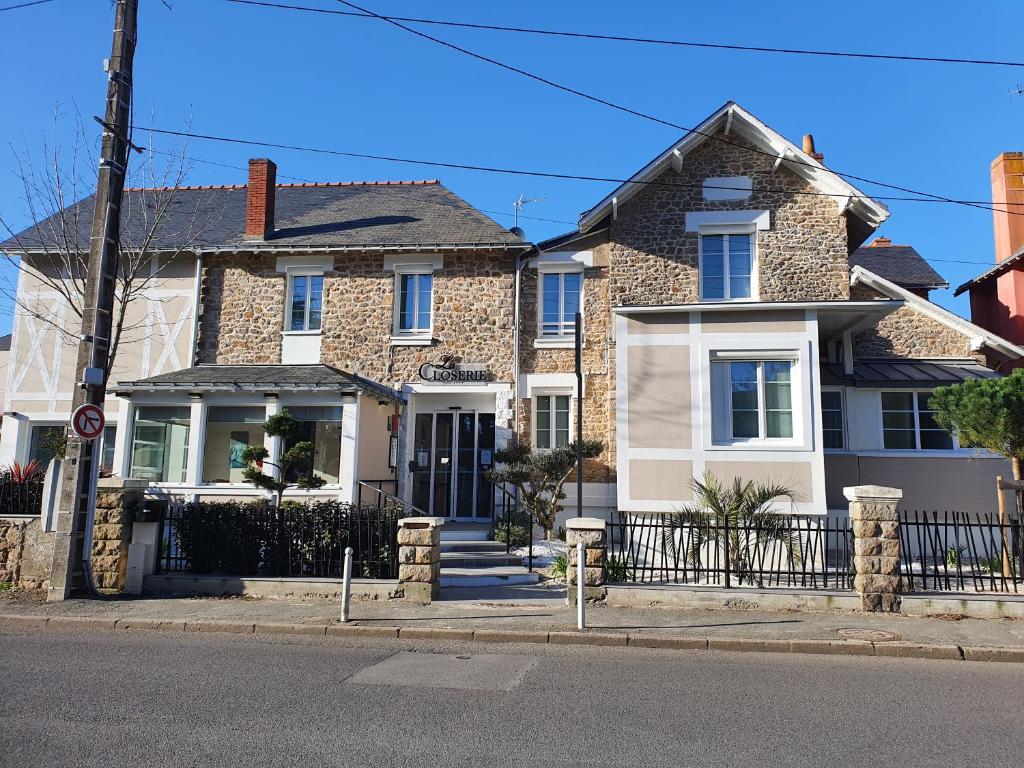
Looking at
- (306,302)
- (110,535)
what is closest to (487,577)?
(110,535)

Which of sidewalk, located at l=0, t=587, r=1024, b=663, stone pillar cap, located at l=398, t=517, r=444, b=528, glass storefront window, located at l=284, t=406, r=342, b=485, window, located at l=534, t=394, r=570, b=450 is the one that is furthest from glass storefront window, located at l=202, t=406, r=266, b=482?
stone pillar cap, located at l=398, t=517, r=444, b=528

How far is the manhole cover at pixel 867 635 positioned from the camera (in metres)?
7.80

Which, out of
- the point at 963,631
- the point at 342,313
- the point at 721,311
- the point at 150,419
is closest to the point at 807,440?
the point at 721,311

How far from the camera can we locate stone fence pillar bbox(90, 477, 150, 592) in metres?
10.1

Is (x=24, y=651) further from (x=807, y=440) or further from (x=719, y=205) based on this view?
(x=719, y=205)

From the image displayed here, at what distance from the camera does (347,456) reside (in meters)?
13.9

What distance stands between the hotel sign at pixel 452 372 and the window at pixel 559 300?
1.60m

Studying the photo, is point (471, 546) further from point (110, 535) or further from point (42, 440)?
point (42, 440)

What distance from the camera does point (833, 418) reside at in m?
15.0

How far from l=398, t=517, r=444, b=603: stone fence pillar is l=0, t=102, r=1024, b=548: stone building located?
4.33 metres

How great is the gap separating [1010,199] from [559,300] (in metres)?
13.7

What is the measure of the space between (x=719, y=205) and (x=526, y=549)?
317 inches

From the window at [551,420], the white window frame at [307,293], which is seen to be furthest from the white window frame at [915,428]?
the white window frame at [307,293]

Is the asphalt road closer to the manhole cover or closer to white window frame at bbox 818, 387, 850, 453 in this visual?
the manhole cover
